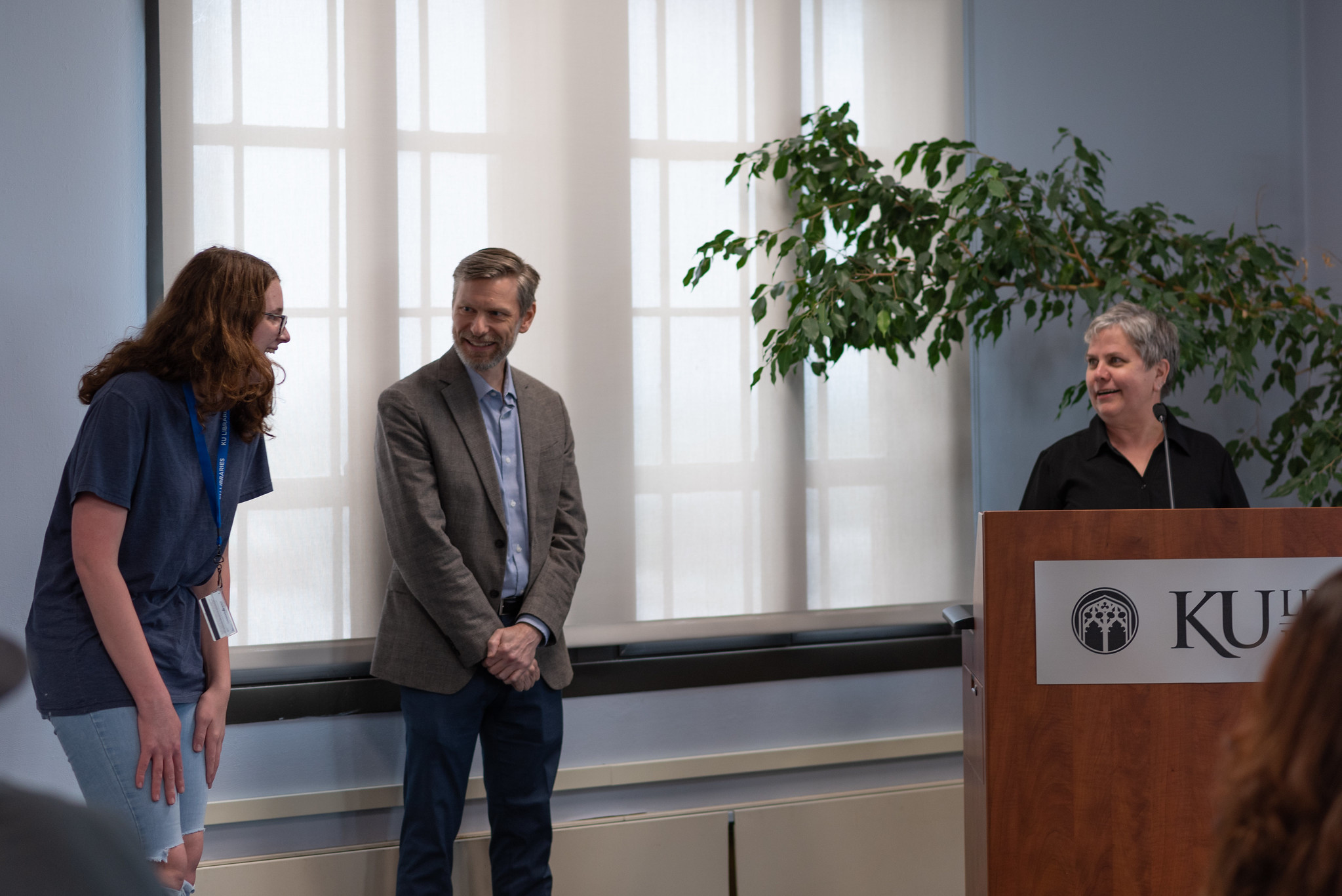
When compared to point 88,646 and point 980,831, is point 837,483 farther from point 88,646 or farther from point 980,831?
point 88,646

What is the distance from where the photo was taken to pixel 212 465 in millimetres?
1650

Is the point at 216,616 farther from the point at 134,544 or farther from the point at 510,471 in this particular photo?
the point at 510,471

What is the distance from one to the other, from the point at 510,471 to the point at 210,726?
2.76ft

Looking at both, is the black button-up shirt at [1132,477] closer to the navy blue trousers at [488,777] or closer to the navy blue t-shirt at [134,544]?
the navy blue trousers at [488,777]

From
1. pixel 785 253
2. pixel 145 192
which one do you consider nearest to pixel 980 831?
pixel 785 253

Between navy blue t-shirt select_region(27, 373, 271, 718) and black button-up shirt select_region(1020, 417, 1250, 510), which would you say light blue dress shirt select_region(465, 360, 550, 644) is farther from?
black button-up shirt select_region(1020, 417, 1250, 510)

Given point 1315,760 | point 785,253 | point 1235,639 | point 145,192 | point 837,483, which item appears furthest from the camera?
point 837,483

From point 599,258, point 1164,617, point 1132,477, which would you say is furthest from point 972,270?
point 1164,617

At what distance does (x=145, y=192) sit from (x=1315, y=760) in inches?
98.9

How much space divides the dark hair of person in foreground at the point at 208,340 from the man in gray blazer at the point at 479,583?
54 cm

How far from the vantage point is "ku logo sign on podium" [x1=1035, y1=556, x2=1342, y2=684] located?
166 centimetres

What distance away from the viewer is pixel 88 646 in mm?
1510

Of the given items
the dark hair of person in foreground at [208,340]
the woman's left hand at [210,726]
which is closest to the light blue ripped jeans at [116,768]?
the woman's left hand at [210,726]

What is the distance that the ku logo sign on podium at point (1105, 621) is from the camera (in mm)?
1657
